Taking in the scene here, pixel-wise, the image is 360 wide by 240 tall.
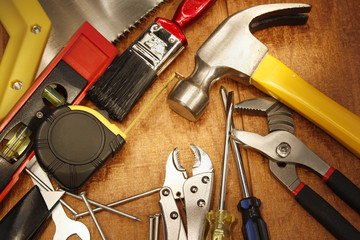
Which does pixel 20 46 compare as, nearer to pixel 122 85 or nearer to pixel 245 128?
pixel 122 85

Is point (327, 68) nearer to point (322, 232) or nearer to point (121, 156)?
point (322, 232)

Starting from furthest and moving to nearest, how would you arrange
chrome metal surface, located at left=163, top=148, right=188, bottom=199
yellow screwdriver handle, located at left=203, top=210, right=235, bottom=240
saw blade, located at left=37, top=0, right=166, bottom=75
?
saw blade, located at left=37, top=0, right=166, bottom=75, chrome metal surface, located at left=163, top=148, right=188, bottom=199, yellow screwdriver handle, located at left=203, top=210, right=235, bottom=240

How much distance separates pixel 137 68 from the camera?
1.11 meters

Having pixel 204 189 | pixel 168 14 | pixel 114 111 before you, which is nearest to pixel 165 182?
pixel 204 189

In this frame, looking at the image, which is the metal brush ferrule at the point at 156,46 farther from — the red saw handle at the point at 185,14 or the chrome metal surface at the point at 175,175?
the chrome metal surface at the point at 175,175

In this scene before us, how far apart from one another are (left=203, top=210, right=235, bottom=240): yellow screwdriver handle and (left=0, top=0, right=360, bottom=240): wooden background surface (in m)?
0.08

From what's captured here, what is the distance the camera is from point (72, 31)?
118 cm

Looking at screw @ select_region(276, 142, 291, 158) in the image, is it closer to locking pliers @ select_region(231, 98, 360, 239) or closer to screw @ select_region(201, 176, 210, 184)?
locking pliers @ select_region(231, 98, 360, 239)

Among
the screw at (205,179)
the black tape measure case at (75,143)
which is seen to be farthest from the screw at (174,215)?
the black tape measure case at (75,143)

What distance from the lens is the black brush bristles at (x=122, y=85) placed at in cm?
110

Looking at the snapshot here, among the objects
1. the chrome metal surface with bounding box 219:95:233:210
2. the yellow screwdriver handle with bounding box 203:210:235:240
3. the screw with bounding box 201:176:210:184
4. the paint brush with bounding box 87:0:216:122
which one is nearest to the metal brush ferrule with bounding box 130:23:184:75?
the paint brush with bounding box 87:0:216:122

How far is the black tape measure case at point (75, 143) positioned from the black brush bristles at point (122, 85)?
45 mm

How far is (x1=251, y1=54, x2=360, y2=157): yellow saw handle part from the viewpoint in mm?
1009

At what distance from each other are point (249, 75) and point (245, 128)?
0.53ft
